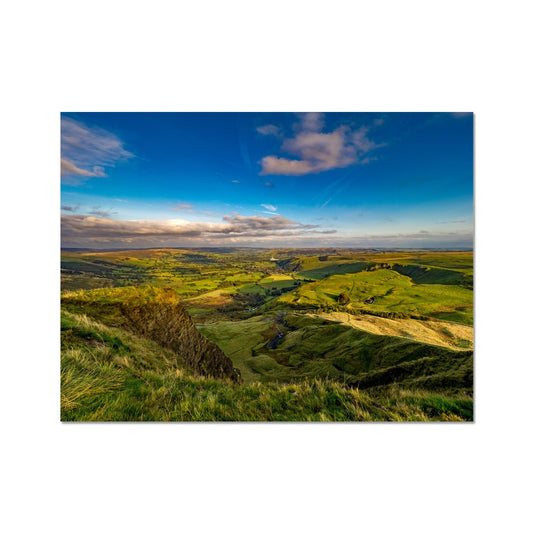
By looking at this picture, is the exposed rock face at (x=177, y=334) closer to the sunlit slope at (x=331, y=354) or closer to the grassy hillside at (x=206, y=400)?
the grassy hillside at (x=206, y=400)

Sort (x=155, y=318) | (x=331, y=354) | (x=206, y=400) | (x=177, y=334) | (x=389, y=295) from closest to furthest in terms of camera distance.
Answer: (x=206, y=400), (x=155, y=318), (x=177, y=334), (x=389, y=295), (x=331, y=354)

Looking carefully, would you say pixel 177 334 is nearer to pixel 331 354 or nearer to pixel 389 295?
pixel 331 354

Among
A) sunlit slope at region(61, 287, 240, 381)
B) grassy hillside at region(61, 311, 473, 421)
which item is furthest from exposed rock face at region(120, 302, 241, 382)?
grassy hillside at region(61, 311, 473, 421)

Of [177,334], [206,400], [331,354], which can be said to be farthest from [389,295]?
[177,334]

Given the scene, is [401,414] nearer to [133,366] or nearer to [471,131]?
[133,366]

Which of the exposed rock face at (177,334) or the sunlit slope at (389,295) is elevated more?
the sunlit slope at (389,295)

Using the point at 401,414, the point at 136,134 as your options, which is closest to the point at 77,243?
the point at 136,134

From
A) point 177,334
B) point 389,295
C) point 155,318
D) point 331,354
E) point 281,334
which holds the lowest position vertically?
point 281,334

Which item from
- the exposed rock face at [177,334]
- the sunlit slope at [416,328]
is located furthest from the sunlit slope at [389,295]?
the exposed rock face at [177,334]
